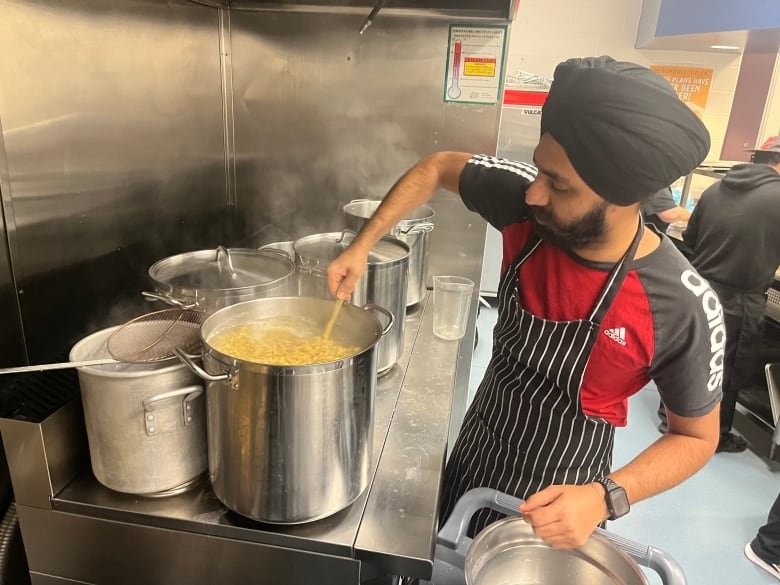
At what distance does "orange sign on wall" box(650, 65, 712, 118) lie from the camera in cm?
429

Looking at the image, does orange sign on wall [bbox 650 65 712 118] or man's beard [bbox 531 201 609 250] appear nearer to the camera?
man's beard [bbox 531 201 609 250]

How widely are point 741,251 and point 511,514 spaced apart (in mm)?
2390

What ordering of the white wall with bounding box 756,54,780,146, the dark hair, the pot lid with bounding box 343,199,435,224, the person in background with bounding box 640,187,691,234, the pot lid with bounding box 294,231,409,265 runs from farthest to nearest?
the white wall with bounding box 756,54,780,146 < the person in background with bounding box 640,187,691,234 < the dark hair < the pot lid with bounding box 343,199,435,224 < the pot lid with bounding box 294,231,409,265

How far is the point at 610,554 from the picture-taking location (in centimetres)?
88

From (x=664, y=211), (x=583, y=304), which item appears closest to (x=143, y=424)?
(x=583, y=304)

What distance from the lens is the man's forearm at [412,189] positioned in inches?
49.9

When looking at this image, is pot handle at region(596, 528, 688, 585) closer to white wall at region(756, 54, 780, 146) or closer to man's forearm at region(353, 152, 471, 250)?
man's forearm at region(353, 152, 471, 250)

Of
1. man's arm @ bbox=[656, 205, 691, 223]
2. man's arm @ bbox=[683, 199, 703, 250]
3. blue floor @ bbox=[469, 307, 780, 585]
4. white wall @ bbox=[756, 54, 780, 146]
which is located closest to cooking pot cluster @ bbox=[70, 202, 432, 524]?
blue floor @ bbox=[469, 307, 780, 585]

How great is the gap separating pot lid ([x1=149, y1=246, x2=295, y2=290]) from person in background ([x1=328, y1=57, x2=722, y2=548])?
0.16m

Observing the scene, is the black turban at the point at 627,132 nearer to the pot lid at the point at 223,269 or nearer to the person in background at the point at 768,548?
the pot lid at the point at 223,269

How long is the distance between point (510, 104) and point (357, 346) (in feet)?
12.1

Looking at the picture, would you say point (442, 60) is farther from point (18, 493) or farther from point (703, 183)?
point (703, 183)

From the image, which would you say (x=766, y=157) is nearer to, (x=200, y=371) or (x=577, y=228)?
(x=577, y=228)

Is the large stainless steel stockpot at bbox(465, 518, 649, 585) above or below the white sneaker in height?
above
